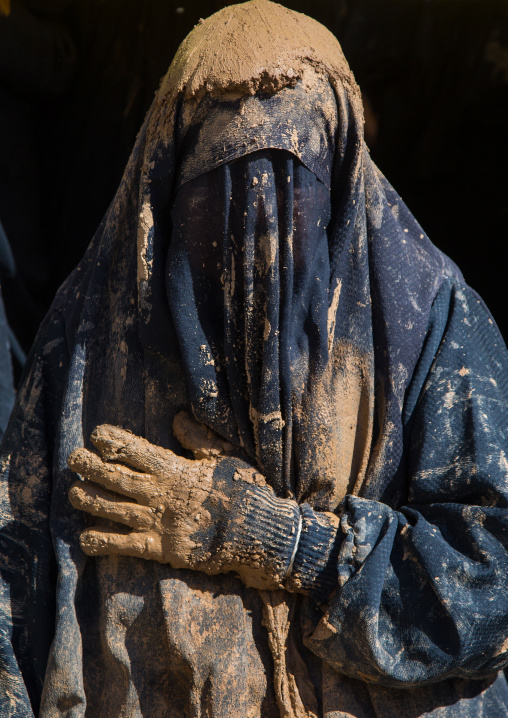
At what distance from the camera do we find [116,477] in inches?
59.8

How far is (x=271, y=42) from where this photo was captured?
1.48 metres

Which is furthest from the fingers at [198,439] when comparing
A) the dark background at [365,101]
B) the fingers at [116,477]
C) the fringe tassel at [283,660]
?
the dark background at [365,101]

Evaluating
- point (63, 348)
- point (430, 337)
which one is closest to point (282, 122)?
point (430, 337)

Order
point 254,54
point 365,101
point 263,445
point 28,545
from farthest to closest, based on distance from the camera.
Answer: point 365,101, point 28,545, point 263,445, point 254,54

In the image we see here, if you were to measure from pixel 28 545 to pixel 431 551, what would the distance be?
75 centimetres

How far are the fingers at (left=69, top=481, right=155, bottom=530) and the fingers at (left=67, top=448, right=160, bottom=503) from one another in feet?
0.06

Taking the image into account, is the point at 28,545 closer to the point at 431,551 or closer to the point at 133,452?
the point at 133,452

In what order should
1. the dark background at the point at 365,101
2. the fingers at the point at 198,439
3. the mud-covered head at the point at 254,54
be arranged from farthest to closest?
the dark background at the point at 365,101 < the fingers at the point at 198,439 < the mud-covered head at the point at 254,54

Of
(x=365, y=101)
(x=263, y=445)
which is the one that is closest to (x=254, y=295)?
(x=263, y=445)

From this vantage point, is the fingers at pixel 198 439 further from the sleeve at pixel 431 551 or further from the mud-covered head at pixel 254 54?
the mud-covered head at pixel 254 54

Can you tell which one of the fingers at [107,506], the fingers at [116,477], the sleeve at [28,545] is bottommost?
the sleeve at [28,545]

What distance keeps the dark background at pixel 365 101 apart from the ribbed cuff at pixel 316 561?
214cm

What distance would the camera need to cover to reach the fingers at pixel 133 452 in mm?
1528

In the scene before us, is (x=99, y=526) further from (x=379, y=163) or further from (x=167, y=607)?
(x=379, y=163)
